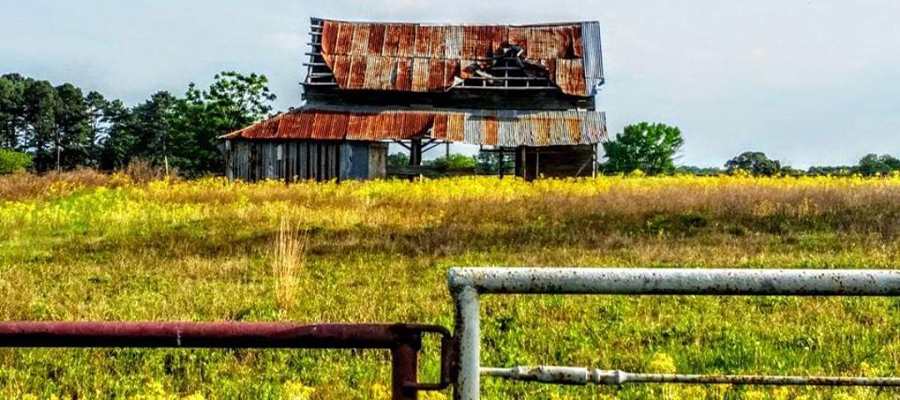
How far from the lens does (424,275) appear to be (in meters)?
10.4

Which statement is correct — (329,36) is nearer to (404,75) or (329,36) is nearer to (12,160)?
(404,75)

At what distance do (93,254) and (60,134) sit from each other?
87.3 metres

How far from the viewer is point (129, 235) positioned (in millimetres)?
14906

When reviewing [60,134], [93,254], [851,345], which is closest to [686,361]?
[851,345]

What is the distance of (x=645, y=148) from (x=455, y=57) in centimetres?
5715

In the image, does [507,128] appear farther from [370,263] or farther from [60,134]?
[60,134]

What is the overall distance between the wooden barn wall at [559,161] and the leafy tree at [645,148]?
54.5 metres

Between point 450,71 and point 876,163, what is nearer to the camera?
point 450,71

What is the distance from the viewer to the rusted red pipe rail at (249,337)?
183cm

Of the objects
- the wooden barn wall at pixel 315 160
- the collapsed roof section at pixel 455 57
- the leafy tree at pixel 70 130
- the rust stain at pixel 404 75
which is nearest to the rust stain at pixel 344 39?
the collapsed roof section at pixel 455 57

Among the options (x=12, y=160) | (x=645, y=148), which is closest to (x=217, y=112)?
(x=12, y=160)

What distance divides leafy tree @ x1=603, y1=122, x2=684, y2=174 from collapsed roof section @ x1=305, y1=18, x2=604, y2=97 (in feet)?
171

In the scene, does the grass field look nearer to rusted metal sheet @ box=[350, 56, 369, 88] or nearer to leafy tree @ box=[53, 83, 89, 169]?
rusted metal sheet @ box=[350, 56, 369, 88]

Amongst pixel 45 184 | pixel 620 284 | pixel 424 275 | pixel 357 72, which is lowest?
pixel 424 275
